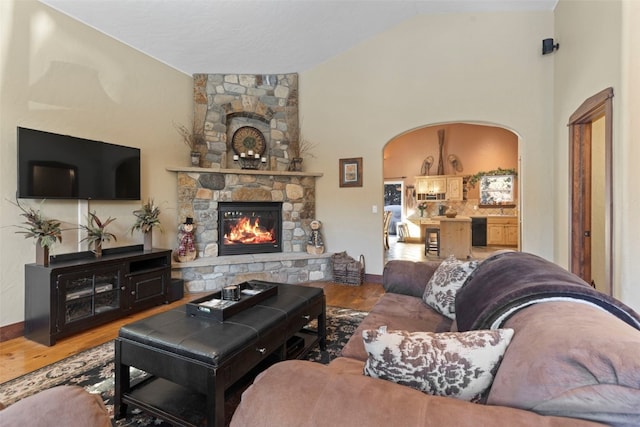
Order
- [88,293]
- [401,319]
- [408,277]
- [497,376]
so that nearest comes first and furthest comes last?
[497,376]
[401,319]
[408,277]
[88,293]

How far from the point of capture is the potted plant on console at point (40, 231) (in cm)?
263

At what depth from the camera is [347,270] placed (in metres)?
4.55

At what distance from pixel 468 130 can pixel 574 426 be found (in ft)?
Answer: 29.4

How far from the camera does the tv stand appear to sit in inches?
103

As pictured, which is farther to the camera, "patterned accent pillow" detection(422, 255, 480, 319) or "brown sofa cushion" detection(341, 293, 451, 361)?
"patterned accent pillow" detection(422, 255, 480, 319)

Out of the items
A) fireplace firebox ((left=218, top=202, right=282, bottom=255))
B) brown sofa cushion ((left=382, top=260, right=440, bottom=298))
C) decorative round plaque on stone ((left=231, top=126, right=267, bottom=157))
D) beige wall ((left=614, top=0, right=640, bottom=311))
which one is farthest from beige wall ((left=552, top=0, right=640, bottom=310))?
decorative round plaque on stone ((left=231, top=126, right=267, bottom=157))

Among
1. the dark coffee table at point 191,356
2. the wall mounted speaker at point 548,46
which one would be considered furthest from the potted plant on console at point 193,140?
the wall mounted speaker at point 548,46

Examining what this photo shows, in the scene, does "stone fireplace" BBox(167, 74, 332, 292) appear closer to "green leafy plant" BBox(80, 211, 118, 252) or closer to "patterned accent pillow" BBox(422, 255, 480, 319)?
"green leafy plant" BBox(80, 211, 118, 252)

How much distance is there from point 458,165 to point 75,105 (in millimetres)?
8410

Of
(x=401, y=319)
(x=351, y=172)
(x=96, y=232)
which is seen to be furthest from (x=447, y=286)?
(x=96, y=232)

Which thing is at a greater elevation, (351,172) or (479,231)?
(351,172)

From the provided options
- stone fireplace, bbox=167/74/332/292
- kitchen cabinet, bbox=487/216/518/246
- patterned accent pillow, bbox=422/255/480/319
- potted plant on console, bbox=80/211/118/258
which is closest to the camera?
patterned accent pillow, bbox=422/255/480/319

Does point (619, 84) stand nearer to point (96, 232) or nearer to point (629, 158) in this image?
point (629, 158)

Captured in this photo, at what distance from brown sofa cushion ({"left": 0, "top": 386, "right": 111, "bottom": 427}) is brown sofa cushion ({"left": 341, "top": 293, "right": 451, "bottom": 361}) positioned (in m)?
1.04
